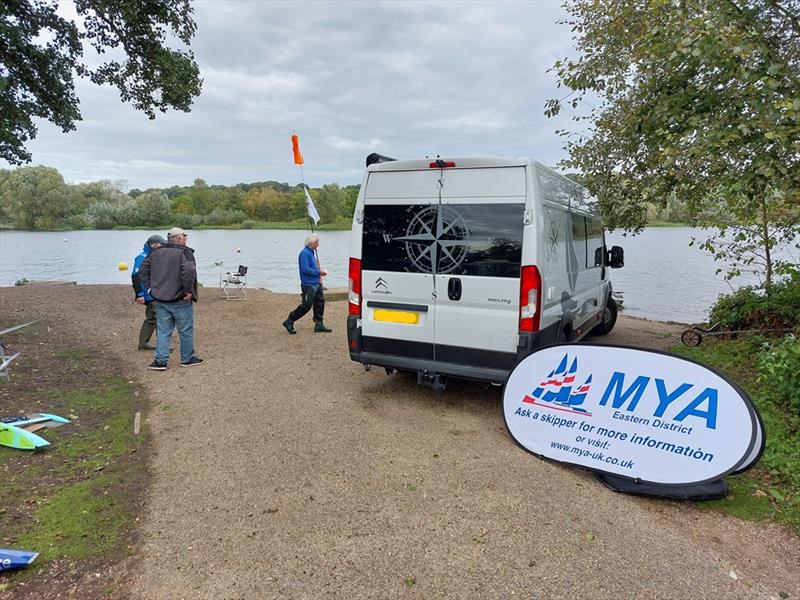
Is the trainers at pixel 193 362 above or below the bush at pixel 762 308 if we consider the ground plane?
below

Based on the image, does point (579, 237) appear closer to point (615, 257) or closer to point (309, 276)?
point (615, 257)

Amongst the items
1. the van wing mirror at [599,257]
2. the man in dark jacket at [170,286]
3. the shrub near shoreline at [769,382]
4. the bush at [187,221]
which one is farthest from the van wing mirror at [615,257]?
the bush at [187,221]

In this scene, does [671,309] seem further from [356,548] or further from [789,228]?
[356,548]

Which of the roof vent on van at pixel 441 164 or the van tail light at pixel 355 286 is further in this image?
the van tail light at pixel 355 286

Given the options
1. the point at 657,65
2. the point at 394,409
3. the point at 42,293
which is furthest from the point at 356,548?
the point at 42,293

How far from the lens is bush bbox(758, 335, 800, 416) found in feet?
14.6

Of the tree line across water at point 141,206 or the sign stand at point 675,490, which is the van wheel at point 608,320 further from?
the tree line across water at point 141,206

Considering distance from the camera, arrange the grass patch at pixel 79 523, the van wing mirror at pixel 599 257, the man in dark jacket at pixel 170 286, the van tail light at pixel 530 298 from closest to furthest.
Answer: the grass patch at pixel 79 523
the van tail light at pixel 530 298
the man in dark jacket at pixel 170 286
the van wing mirror at pixel 599 257

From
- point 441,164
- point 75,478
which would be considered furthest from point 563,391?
point 75,478

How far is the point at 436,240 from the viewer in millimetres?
4730

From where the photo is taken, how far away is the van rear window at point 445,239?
14.5ft

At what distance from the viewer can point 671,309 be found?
15.9m

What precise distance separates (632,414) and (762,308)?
6.04 metres

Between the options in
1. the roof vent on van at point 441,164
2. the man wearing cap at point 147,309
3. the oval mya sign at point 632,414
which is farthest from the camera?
the man wearing cap at point 147,309
